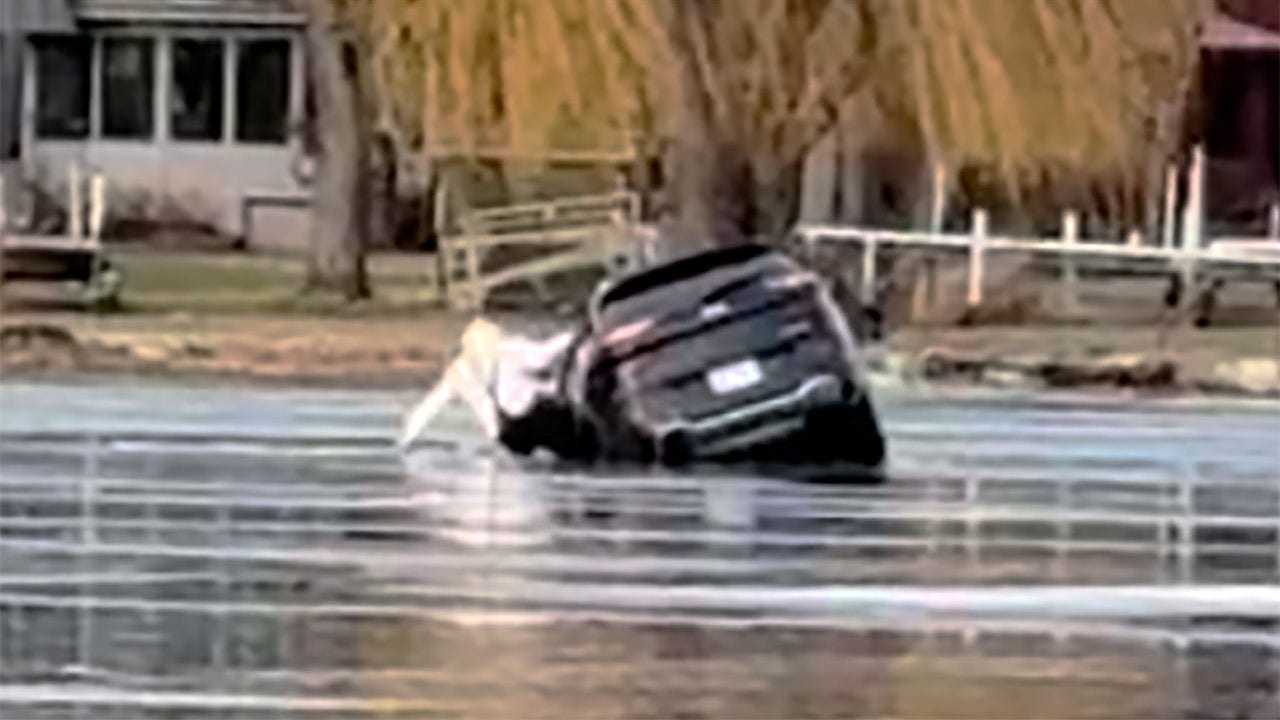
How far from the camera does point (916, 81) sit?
4.70 metres

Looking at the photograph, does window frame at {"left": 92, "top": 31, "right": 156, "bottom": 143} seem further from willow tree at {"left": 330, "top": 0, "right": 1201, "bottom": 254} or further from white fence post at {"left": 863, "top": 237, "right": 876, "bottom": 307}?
white fence post at {"left": 863, "top": 237, "right": 876, "bottom": 307}

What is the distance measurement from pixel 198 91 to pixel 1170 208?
183 centimetres

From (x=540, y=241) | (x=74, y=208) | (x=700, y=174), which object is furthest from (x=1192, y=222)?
(x=74, y=208)

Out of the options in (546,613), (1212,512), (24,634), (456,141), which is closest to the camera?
(24,634)

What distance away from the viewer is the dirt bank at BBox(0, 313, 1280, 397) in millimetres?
4617

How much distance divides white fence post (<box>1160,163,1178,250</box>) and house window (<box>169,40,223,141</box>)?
1773mm

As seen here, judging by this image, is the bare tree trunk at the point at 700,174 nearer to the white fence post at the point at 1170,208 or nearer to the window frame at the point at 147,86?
the white fence post at the point at 1170,208

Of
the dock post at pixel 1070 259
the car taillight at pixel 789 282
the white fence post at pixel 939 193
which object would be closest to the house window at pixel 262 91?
the car taillight at pixel 789 282

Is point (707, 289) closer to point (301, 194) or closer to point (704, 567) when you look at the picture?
point (301, 194)

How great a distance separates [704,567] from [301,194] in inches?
69.1

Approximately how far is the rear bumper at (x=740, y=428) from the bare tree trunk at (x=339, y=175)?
0.73 m

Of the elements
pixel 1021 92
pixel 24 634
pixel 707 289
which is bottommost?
pixel 24 634

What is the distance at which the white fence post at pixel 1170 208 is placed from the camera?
4.65 metres

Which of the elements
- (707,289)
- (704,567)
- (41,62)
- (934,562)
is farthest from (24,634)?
(41,62)
